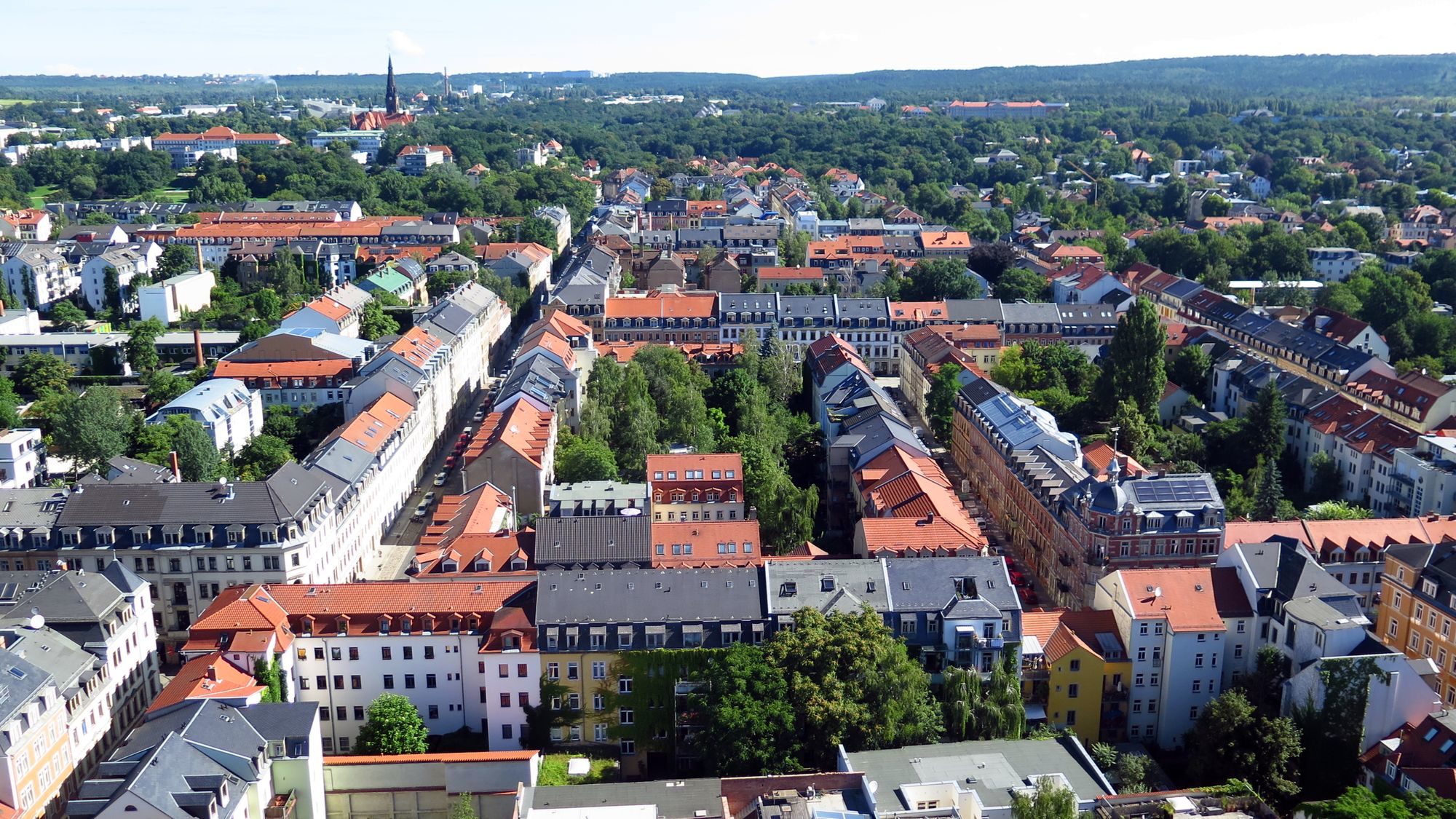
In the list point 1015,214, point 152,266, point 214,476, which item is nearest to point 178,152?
point 152,266

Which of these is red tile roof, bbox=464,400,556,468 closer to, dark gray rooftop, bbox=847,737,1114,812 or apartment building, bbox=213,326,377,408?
apartment building, bbox=213,326,377,408

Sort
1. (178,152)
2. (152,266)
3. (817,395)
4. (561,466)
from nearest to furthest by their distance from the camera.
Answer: (561,466)
(817,395)
(152,266)
(178,152)

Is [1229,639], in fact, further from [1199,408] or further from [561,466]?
[1199,408]

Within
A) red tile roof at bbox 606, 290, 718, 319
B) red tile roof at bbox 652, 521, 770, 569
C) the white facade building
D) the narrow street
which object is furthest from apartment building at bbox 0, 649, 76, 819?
the white facade building

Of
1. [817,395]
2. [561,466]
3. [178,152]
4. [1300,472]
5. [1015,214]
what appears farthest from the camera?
[178,152]

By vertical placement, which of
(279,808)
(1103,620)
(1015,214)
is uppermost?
(1015,214)

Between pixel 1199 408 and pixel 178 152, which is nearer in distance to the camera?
pixel 1199 408

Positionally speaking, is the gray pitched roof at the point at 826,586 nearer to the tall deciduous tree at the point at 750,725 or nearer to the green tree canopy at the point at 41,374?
the tall deciduous tree at the point at 750,725
